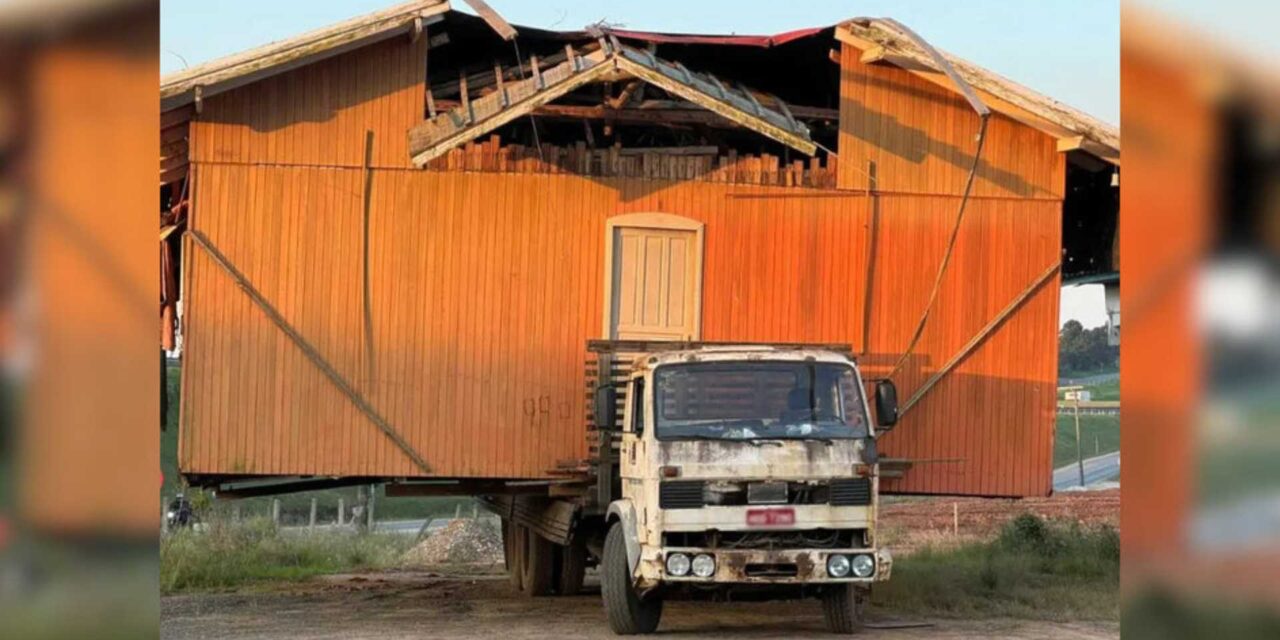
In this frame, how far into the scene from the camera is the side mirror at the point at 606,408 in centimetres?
1409

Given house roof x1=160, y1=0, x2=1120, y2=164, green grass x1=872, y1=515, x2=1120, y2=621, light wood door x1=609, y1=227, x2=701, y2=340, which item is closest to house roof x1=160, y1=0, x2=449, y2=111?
house roof x1=160, y1=0, x2=1120, y2=164

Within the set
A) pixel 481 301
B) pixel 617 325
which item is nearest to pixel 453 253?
pixel 481 301

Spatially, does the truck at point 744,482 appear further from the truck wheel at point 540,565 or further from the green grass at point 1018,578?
the truck wheel at point 540,565

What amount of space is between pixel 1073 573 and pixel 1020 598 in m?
3.62

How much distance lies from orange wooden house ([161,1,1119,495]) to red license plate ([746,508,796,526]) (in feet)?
14.8

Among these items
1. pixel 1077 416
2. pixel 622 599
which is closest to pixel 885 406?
pixel 622 599

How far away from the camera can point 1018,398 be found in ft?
59.7

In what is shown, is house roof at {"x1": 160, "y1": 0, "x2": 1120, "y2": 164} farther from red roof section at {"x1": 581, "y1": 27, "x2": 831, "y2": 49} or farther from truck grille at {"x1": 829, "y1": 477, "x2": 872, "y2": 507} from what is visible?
truck grille at {"x1": 829, "y1": 477, "x2": 872, "y2": 507}

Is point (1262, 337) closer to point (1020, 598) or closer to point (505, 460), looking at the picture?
point (505, 460)

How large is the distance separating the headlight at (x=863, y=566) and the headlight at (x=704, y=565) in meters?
1.18

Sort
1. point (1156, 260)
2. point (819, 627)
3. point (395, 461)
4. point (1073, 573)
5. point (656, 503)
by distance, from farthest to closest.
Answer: point (1073, 573) < point (395, 461) < point (819, 627) < point (656, 503) < point (1156, 260)

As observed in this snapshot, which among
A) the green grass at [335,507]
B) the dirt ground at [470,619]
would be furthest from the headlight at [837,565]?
the green grass at [335,507]

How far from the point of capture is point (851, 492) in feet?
42.5

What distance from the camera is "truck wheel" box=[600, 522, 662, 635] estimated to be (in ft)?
45.2
